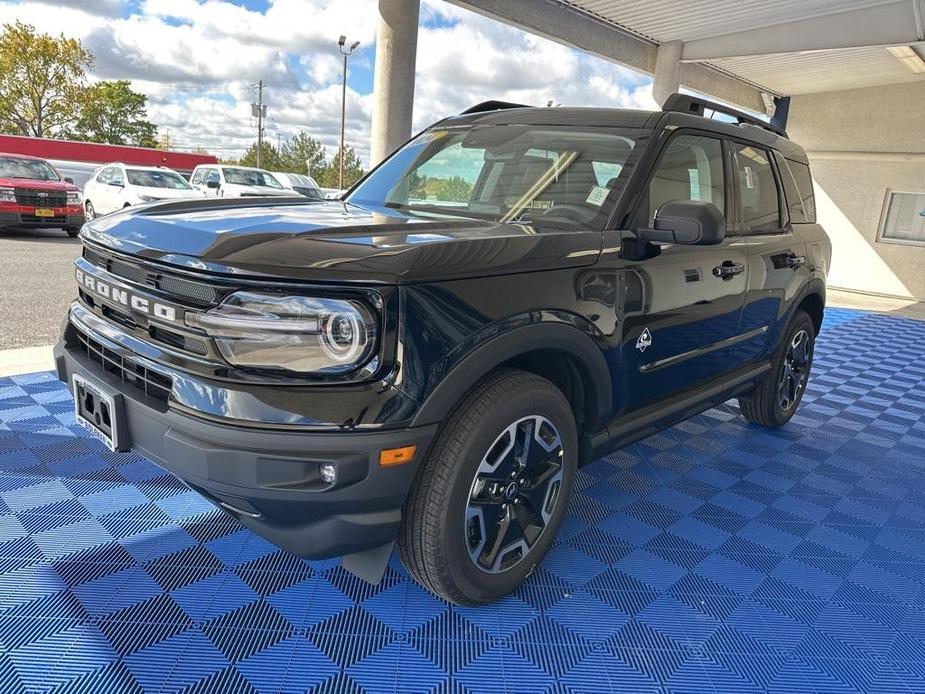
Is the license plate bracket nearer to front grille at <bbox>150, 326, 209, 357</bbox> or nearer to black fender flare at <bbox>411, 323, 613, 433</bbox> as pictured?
front grille at <bbox>150, 326, 209, 357</bbox>

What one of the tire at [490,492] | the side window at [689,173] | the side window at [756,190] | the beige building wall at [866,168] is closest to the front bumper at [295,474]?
the tire at [490,492]

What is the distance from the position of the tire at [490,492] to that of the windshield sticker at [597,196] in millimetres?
816

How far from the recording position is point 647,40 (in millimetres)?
13109

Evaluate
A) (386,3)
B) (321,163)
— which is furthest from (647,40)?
(321,163)

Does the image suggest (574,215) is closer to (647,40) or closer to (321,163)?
(647,40)

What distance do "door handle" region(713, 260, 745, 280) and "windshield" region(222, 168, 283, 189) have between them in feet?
52.1

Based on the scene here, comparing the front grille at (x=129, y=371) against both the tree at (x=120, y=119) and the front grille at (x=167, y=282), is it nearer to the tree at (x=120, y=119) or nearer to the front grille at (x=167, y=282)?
the front grille at (x=167, y=282)

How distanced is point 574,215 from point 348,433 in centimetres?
134

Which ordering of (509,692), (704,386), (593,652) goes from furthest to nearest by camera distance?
1. (704,386)
2. (593,652)
3. (509,692)

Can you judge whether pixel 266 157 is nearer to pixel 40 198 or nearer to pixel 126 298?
pixel 40 198

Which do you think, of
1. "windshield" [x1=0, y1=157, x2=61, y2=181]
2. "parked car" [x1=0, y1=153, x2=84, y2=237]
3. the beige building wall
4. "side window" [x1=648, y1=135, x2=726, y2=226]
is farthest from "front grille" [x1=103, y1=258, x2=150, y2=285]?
the beige building wall

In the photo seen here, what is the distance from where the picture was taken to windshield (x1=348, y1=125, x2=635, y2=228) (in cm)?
262

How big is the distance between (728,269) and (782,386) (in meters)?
1.61

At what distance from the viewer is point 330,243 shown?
188 centimetres
